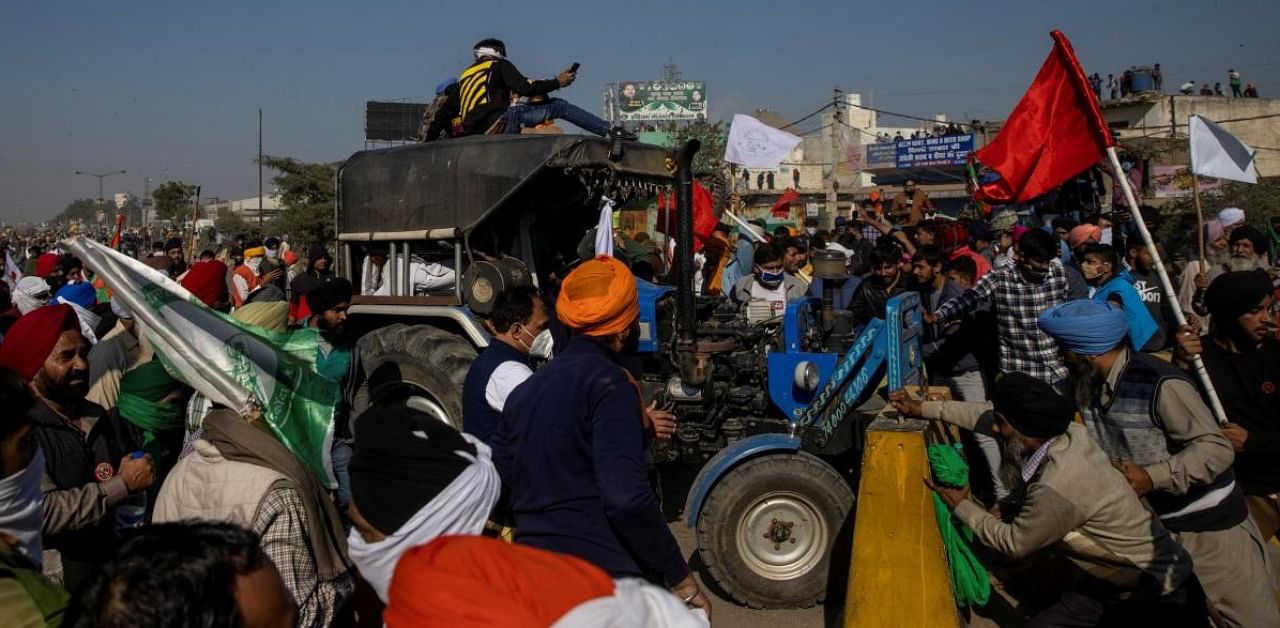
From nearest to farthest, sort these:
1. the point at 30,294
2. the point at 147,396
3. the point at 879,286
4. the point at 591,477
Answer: the point at 591,477, the point at 147,396, the point at 879,286, the point at 30,294

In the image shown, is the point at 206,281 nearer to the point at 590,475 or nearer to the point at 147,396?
the point at 147,396

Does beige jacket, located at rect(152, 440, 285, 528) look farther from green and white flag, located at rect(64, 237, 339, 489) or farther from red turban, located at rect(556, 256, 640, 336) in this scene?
red turban, located at rect(556, 256, 640, 336)

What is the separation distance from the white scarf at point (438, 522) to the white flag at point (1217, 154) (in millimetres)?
5182

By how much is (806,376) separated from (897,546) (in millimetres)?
1516

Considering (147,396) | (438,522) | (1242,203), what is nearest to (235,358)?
(147,396)

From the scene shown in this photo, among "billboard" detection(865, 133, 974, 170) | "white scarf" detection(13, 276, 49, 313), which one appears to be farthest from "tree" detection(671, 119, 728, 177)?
"white scarf" detection(13, 276, 49, 313)

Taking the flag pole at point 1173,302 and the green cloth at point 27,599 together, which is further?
the flag pole at point 1173,302

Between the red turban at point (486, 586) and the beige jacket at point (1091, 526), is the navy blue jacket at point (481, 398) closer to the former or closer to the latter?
the beige jacket at point (1091, 526)

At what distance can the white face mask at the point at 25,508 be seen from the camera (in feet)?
→ 7.39

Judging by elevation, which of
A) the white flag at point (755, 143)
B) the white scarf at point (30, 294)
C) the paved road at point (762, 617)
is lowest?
the paved road at point (762, 617)

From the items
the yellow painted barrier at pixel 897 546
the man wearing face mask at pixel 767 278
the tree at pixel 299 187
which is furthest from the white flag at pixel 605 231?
the tree at pixel 299 187

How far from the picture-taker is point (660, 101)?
185 feet

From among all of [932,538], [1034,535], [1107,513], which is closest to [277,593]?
[1034,535]

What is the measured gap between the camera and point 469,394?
11.9 ft
